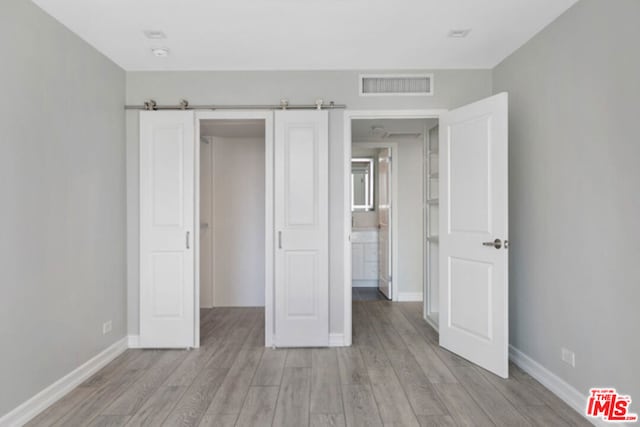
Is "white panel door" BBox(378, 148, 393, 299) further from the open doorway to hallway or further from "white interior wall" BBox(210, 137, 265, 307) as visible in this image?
"white interior wall" BBox(210, 137, 265, 307)

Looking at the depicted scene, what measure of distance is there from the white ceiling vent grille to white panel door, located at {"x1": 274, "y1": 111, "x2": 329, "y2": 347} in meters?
0.53

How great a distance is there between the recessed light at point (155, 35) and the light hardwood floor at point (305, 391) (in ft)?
8.48

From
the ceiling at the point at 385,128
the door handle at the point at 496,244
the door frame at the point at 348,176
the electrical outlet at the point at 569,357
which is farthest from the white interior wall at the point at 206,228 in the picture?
the electrical outlet at the point at 569,357

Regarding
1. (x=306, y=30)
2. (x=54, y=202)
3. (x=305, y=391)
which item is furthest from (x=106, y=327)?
(x=306, y=30)

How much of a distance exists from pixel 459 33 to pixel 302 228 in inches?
79.7

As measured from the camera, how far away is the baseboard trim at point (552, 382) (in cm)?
234

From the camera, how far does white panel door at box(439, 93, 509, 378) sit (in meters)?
2.83

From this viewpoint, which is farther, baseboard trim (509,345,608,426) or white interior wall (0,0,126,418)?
baseboard trim (509,345,608,426)

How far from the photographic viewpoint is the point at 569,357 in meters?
2.48

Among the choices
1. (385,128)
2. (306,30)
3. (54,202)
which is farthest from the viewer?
(385,128)

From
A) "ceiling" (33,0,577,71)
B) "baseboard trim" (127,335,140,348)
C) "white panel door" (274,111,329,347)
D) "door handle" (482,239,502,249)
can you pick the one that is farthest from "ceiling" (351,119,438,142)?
"baseboard trim" (127,335,140,348)

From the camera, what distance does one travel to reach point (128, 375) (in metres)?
2.90

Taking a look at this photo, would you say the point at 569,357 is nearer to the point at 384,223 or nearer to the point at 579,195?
the point at 579,195

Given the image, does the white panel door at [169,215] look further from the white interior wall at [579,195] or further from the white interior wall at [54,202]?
the white interior wall at [579,195]
